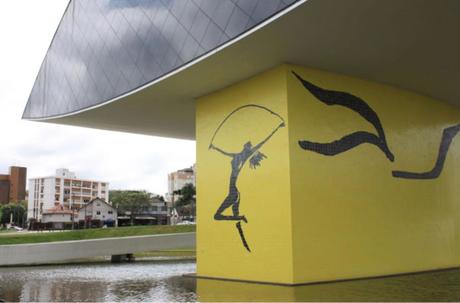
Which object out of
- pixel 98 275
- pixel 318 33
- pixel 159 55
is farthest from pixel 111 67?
pixel 318 33

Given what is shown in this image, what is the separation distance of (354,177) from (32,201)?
94.4m

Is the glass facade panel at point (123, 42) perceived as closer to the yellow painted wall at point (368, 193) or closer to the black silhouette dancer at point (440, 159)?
the yellow painted wall at point (368, 193)

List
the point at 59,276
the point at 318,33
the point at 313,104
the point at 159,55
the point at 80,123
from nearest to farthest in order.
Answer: the point at 318,33 < the point at 313,104 < the point at 159,55 < the point at 59,276 < the point at 80,123

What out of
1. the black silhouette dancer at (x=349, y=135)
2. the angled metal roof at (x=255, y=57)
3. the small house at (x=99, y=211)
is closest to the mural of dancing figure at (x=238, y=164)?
the black silhouette dancer at (x=349, y=135)

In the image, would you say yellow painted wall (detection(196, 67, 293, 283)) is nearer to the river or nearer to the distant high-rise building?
the river

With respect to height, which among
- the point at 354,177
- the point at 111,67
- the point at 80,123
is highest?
the point at 111,67

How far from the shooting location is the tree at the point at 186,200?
5900 centimetres

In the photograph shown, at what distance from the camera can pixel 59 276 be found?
13.8m

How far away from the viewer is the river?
350 inches

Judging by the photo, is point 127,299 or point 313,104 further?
point 313,104

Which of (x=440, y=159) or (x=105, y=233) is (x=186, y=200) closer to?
(x=105, y=233)

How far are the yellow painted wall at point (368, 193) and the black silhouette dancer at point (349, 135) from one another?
0.12 metres

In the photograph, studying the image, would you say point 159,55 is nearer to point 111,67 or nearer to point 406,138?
point 111,67

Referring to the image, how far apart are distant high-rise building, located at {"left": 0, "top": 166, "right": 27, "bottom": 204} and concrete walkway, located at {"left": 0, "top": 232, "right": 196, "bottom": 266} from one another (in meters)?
81.5
